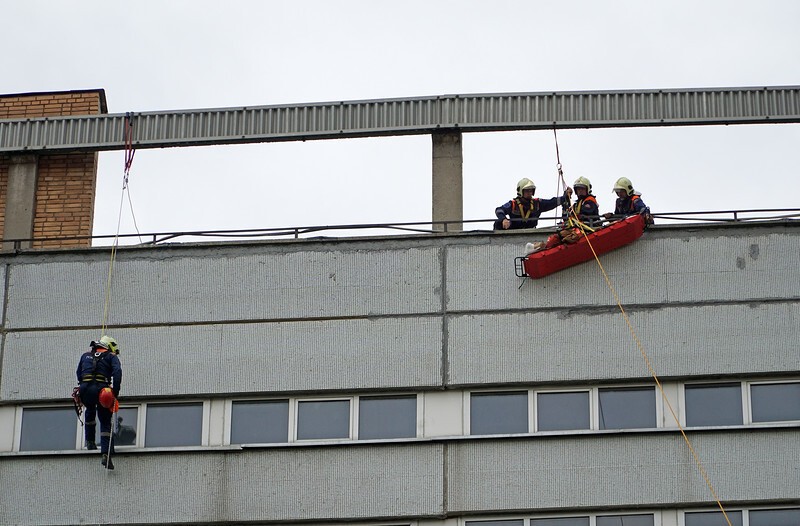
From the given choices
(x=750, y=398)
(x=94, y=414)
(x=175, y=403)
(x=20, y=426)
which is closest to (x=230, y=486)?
(x=175, y=403)

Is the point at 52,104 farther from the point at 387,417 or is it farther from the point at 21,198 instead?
the point at 387,417

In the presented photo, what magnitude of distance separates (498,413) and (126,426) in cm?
438

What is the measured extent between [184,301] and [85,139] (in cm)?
326

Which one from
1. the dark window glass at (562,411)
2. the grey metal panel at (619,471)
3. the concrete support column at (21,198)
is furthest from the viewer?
the concrete support column at (21,198)

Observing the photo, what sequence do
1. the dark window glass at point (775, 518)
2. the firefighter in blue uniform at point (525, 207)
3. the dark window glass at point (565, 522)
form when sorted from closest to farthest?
1. the dark window glass at point (775, 518)
2. the dark window glass at point (565, 522)
3. the firefighter in blue uniform at point (525, 207)

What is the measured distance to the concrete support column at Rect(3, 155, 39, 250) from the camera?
2127 centimetres

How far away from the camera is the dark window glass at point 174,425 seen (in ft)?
63.1

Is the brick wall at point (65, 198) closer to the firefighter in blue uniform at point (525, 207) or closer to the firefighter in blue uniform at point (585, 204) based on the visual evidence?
the firefighter in blue uniform at point (525, 207)

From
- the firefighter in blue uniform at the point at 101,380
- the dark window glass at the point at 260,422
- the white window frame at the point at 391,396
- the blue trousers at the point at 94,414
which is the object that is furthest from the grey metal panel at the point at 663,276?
the blue trousers at the point at 94,414

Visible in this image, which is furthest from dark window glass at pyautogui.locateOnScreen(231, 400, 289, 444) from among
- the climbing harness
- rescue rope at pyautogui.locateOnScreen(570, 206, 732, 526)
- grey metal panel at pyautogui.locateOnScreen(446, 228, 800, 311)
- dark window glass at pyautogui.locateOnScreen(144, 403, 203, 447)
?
rescue rope at pyautogui.locateOnScreen(570, 206, 732, 526)

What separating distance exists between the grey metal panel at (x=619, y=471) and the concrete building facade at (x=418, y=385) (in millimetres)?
22

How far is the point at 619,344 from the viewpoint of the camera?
61.6 ft

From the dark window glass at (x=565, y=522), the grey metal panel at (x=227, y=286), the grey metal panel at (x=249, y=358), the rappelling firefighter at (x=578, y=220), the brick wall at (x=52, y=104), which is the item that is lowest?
the dark window glass at (x=565, y=522)

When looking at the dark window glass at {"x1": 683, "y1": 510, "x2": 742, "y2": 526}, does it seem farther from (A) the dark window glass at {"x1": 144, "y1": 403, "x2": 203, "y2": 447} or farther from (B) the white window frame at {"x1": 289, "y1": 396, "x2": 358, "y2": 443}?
(A) the dark window glass at {"x1": 144, "y1": 403, "x2": 203, "y2": 447}
